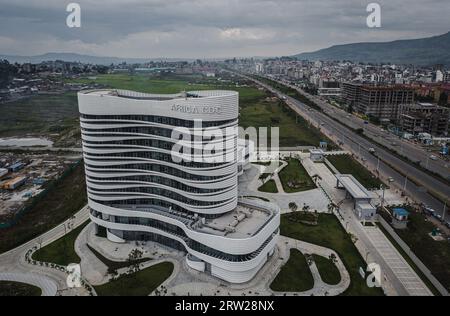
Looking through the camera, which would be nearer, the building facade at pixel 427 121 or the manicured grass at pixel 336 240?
the manicured grass at pixel 336 240

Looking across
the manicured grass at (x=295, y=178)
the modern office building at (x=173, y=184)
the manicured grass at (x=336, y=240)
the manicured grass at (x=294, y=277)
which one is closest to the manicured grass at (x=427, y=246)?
the manicured grass at (x=336, y=240)

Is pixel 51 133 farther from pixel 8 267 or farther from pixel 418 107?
pixel 418 107

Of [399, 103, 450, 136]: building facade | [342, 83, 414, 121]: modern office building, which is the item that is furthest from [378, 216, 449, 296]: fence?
[342, 83, 414, 121]: modern office building

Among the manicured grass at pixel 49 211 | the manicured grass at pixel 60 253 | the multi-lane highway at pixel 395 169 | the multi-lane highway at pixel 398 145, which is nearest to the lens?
the manicured grass at pixel 60 253

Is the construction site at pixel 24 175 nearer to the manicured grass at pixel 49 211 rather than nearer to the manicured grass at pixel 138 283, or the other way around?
the manicured grass at pixel 49 211

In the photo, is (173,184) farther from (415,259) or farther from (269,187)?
(415,259)

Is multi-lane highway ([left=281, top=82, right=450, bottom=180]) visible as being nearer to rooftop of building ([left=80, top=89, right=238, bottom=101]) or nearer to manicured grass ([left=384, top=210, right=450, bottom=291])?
manicured grass ([left=384, top=210, right=450, bottom=291])

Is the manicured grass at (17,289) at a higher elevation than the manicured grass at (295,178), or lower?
lower
